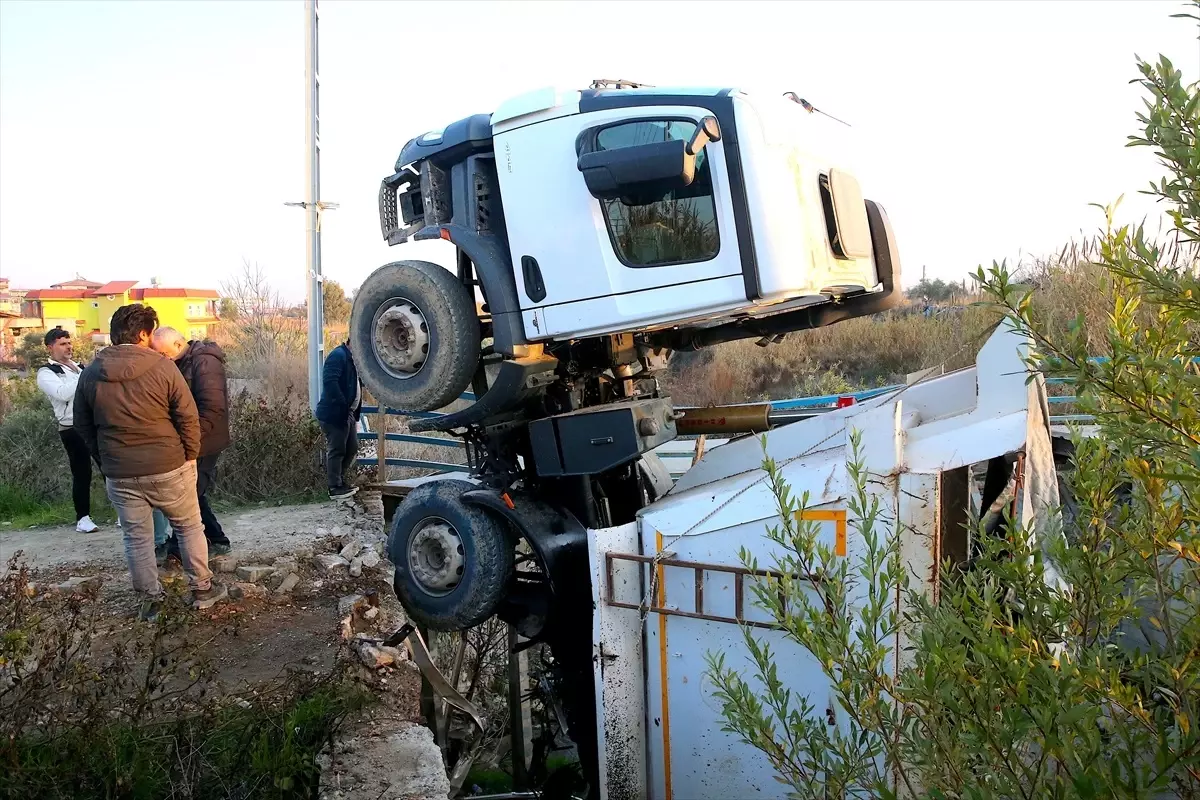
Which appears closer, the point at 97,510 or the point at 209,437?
the point at 209,437

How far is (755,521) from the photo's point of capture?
333 centimetres

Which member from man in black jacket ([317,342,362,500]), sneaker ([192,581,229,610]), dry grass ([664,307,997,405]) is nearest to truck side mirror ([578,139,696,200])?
sneaker ([192,581,229,610])

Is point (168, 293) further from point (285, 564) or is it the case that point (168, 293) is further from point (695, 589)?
point (695, 589)

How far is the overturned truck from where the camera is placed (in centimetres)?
332

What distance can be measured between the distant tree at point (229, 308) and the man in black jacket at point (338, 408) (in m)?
8.76

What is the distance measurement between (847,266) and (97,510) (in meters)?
7.19

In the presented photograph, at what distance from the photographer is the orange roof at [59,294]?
47438mm

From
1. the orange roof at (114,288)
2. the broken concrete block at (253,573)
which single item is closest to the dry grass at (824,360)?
the broken concrete block at (253,573)

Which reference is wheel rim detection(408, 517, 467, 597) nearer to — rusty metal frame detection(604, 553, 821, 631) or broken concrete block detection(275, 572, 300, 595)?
rusty metal frame detection(604, 553, 821, 631)

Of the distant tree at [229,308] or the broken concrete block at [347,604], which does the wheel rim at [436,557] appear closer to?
the broken concrete block at [347,604]

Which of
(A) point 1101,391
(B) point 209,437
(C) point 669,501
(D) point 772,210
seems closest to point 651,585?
(C) point 669,501

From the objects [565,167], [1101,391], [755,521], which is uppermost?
[565,167]

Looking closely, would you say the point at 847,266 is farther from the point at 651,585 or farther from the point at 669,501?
the point at 651,585

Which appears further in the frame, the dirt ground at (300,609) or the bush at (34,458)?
the bush at (34,458)
